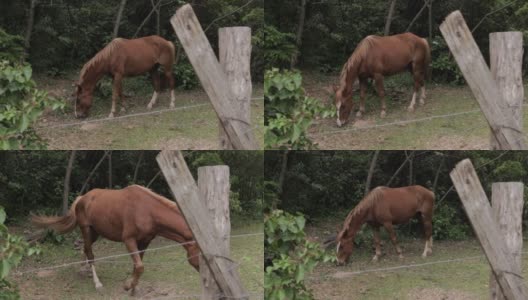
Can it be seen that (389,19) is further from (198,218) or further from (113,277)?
(198,218)

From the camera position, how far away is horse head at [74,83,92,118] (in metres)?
9.23

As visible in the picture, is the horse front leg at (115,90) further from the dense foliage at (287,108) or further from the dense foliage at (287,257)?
the dense foliage at (287,257)

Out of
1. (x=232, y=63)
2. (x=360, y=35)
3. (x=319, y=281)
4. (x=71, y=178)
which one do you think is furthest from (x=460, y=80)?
(x=232, y=63)

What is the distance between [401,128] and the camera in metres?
9.03

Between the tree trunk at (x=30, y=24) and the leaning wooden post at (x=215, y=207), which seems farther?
the tree trunk at (x=30, y=24)

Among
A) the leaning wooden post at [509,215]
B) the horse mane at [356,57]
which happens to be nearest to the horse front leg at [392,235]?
the horse mane at [356,57]

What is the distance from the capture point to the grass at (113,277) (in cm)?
775

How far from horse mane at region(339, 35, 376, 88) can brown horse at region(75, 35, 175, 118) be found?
86.4 inches

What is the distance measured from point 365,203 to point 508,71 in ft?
12.7

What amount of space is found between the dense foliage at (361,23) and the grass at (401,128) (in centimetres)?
37

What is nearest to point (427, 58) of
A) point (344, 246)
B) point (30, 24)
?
point (344, 246)

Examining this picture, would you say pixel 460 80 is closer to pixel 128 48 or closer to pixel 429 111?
pixel 429 111

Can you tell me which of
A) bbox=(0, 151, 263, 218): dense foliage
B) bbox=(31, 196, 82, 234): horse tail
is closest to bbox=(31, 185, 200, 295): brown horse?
bbox=(31, 196, 82, 234): horse tail

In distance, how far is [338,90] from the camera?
837cm
